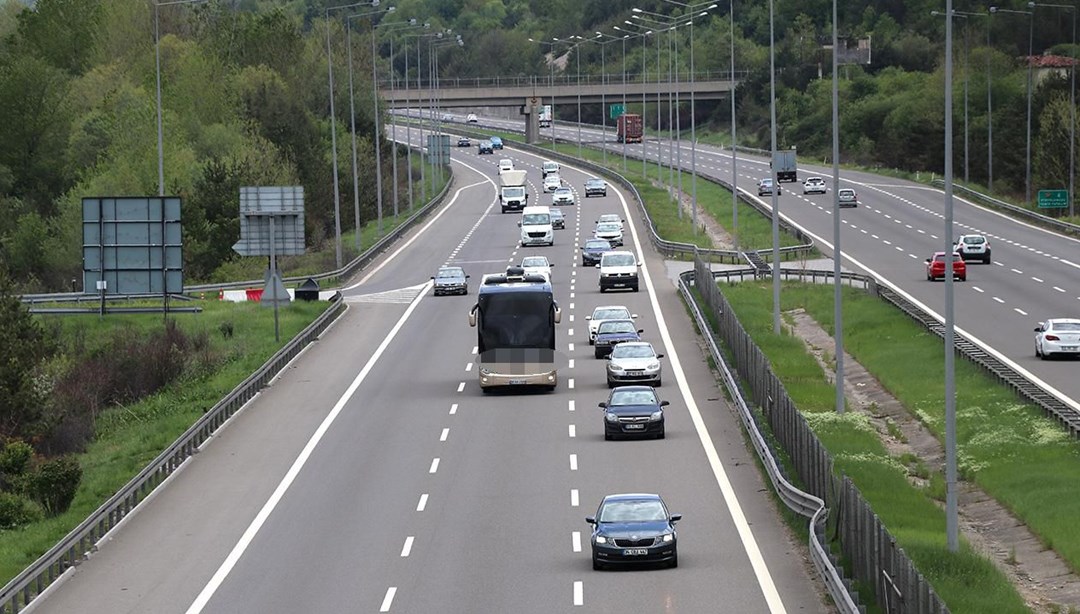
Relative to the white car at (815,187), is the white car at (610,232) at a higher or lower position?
lower

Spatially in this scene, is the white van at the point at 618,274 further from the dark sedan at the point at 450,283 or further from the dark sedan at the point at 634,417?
the dark sedan at the point at 634,417

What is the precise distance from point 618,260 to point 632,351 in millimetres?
25086

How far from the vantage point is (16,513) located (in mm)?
44656

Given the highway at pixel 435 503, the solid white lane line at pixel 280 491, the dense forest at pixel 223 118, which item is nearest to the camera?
the highway at pixel 435 503

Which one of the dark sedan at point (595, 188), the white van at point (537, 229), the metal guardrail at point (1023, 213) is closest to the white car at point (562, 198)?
the dark sedan at point (595, 188)

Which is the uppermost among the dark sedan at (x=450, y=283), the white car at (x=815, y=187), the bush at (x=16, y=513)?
the white car at (x=815, y=187)

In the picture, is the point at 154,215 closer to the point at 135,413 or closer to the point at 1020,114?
the point at 135,413

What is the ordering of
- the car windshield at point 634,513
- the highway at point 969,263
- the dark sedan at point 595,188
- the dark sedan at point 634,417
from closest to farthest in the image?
the car windshield at point 634,513, the dark sedan at point 634,417, the highway at point 969,263, the dark sedan at point 595,188

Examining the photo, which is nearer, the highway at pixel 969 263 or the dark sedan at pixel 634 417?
the dark sedan at pixel 634 417

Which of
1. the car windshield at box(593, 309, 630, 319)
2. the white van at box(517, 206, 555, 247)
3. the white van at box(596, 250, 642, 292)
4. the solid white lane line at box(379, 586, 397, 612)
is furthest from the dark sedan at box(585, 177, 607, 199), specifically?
the solid white lane line at box(379, 586, 397, 612)

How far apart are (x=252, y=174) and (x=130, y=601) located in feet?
304

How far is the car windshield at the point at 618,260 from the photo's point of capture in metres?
81.8

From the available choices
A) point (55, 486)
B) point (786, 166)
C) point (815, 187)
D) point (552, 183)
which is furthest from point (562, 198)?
point (55, 486)

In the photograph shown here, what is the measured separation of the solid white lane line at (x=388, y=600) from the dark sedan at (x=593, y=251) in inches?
2394
